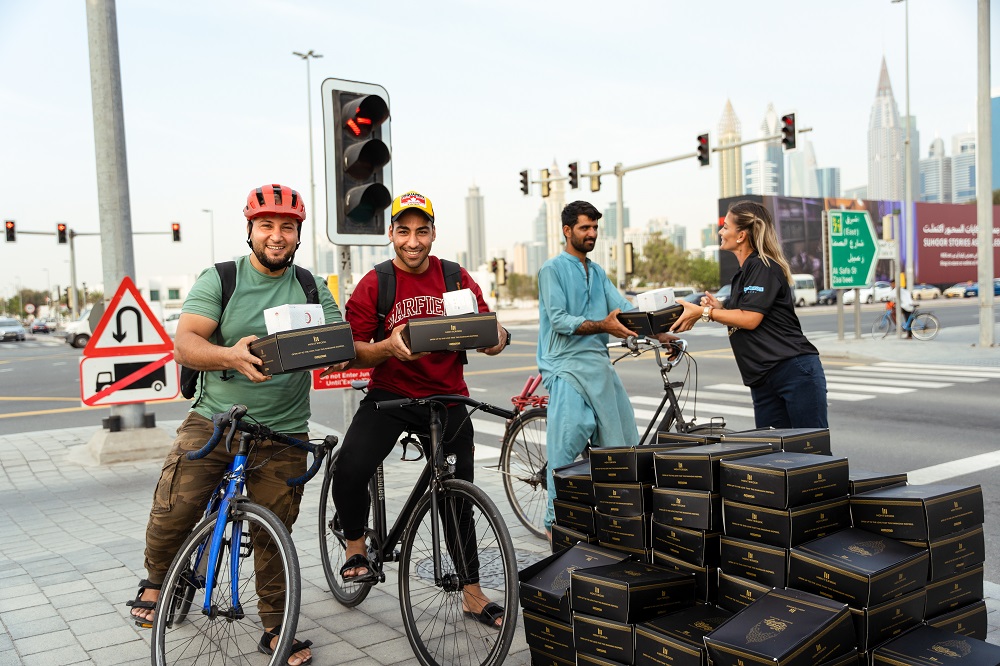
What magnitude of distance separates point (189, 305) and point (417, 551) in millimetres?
1359

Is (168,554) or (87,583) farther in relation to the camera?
Answer: (87,583)

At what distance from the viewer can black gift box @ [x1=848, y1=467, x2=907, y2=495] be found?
3.17 m

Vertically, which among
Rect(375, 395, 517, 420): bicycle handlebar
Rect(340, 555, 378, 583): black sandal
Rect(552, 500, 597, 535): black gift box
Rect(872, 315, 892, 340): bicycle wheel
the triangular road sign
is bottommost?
Rect(872, 315, 892, 340): bicycle wheel

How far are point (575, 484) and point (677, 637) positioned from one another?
1018 millimetres

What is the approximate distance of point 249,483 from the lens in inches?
143

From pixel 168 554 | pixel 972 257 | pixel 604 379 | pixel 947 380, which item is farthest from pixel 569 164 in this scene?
pixel 972 257

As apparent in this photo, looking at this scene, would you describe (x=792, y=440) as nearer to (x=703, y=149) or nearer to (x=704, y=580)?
(x=704, y=580)

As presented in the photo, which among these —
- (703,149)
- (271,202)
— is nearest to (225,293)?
(271,202)

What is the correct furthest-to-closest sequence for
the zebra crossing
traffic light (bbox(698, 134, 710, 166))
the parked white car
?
the parked white car
traffic light (bbox(698, 134, 710, 166))
the zebra crossing

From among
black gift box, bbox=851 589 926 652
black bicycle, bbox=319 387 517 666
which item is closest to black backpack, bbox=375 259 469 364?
black bicycle, bbox=319 387 517 666

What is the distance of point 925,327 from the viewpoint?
22.3 metres

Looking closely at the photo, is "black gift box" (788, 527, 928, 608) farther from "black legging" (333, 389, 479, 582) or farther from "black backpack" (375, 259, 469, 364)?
"black backpack" (375, 259, 469, 364)

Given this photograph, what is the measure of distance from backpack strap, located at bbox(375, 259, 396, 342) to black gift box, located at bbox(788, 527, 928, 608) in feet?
6.50

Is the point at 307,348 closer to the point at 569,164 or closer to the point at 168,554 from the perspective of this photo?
the point at 168,554
